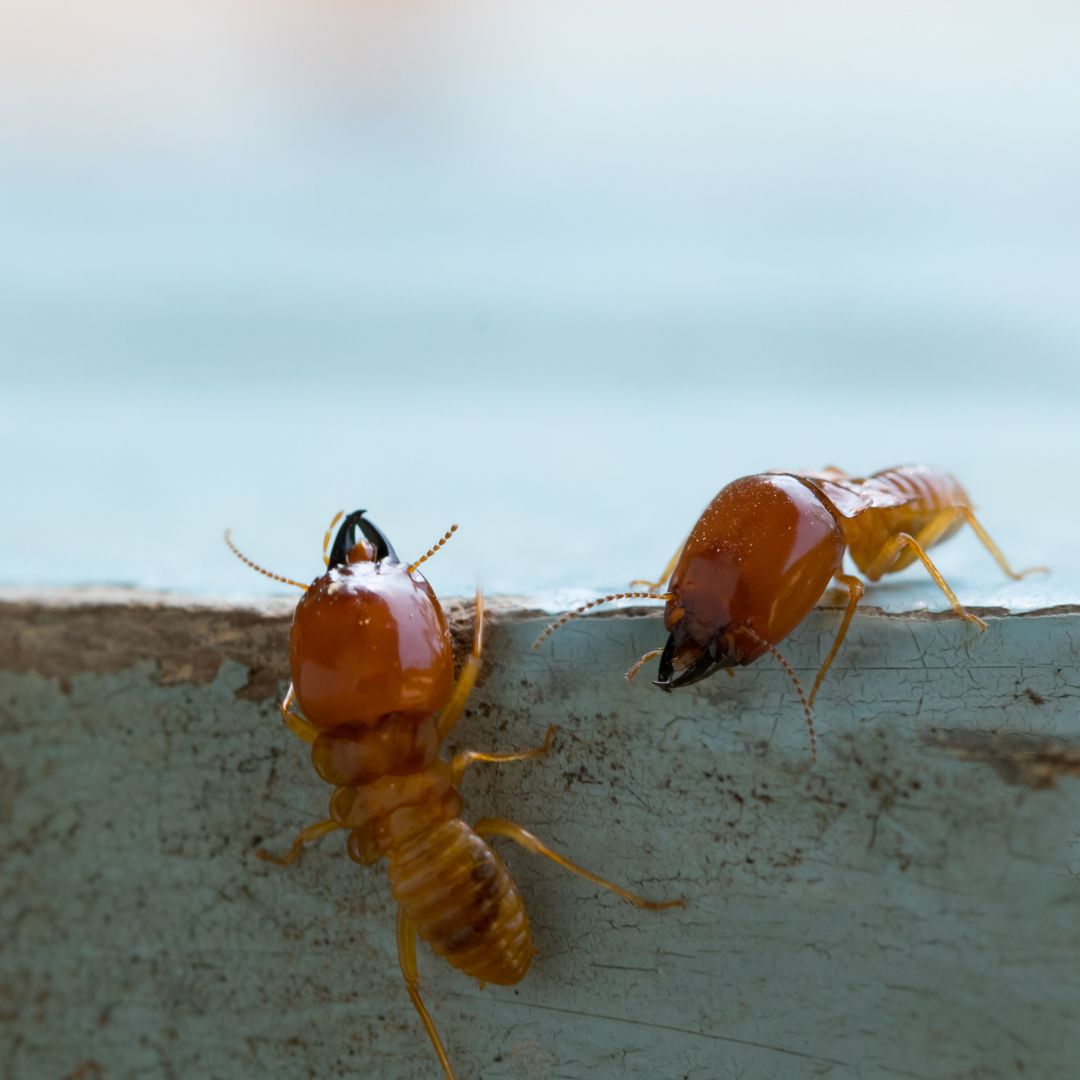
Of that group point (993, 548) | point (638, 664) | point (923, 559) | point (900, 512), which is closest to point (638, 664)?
point (638, 664)

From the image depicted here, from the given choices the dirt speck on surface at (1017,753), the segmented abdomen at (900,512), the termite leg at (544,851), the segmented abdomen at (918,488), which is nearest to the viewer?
the dirt speck on surface at (1017,753)

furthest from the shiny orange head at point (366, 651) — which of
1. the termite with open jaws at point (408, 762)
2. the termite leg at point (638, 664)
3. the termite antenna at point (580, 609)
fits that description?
the termite leg at point (638, 664)

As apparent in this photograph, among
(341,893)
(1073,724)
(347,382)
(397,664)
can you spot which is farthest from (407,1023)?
(347,382)

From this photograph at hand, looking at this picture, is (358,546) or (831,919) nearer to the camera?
(831,919)

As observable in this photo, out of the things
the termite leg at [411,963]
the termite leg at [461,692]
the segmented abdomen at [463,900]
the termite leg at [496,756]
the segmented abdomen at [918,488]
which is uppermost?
the segmented abdomen at [918,488]

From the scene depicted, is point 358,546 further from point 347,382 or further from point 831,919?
point 347,382

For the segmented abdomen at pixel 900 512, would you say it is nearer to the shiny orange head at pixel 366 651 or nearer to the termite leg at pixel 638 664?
the termite leg at pixel 638 664

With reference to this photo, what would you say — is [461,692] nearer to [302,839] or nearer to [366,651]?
[366,651]
